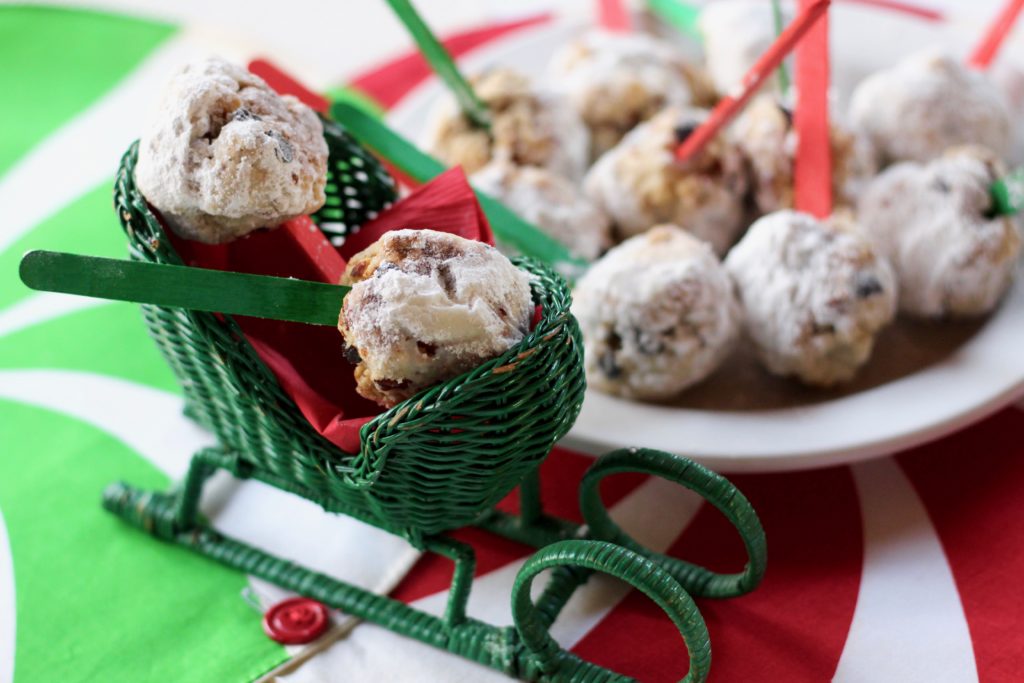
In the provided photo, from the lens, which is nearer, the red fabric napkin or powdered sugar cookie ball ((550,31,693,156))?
the red fabric napkin

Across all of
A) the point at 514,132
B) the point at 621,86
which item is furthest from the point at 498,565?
the point at 621,86

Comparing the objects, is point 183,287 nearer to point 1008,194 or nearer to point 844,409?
point 844,409

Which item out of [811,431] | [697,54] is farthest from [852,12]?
[811,431]

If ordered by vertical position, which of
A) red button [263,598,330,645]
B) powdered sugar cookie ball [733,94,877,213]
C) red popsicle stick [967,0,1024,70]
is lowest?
red popsicle stick [967,0,1024,70]

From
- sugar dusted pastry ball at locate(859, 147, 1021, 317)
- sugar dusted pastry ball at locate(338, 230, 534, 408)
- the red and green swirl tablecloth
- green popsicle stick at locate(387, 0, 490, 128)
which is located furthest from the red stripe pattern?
green popsicle stick at locate(387, 0, 490, 128)

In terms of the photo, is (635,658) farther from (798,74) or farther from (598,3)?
(598,3)

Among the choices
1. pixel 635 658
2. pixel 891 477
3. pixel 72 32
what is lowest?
A: pixel 891 477

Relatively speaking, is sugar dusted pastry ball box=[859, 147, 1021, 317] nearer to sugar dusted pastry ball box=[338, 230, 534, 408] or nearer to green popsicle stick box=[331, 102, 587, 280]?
green popsicle stick box=[331, 102, 587, 280]
